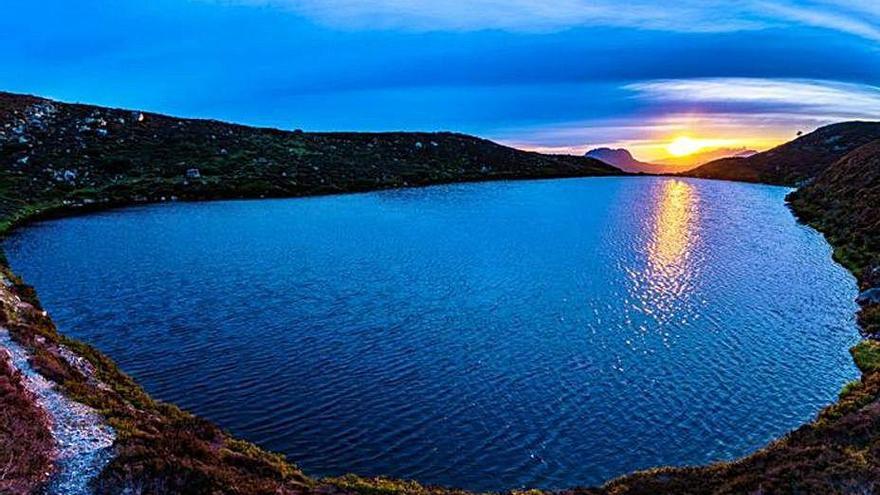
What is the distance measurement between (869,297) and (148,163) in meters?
142

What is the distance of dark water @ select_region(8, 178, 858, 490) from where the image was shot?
94.9ft

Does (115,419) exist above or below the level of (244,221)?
below

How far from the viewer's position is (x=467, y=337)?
4281 centimetres

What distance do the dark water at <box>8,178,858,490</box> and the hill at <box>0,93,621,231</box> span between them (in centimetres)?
3450

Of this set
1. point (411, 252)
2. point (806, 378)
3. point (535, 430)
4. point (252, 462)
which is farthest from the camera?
point (411, 252)

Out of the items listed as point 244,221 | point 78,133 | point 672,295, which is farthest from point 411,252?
point 78,133

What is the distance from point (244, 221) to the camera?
99062 millimetres

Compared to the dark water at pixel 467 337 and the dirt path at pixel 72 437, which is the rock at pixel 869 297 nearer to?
the dark water at pixel 467 337

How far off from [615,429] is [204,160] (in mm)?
145362

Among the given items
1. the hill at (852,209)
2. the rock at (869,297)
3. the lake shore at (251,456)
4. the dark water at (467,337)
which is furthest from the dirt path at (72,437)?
the hill at (852,209)

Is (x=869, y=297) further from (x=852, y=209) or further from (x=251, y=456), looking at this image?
(x=251, y=456)

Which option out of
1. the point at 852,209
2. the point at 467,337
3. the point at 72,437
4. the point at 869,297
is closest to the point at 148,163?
the point at 467,337

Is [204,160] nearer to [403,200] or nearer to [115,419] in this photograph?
[403,200]

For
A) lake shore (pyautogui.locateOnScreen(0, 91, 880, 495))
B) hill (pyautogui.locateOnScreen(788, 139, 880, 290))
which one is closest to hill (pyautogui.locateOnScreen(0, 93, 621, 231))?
lake shore (pyautogui.locateOnScreen(0, 91, 880, 495))
